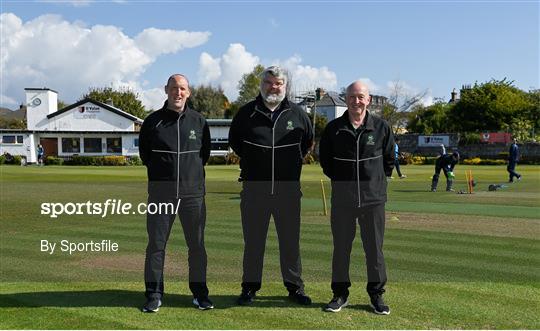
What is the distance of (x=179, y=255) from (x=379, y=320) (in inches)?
173

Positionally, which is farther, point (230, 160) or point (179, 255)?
point (230, 160)

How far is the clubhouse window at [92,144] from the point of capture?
61744 mm

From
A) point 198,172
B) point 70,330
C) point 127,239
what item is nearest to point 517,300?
point 198,172

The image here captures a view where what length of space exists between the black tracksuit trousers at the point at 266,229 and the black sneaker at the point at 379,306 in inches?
32.1

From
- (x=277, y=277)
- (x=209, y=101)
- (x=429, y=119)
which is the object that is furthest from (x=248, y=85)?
(x=277, y=277)

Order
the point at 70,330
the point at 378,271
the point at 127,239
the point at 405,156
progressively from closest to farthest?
1. the point at 70,330
2. the point at 378,271
3. the point at 127,239
4. the point at 405,156

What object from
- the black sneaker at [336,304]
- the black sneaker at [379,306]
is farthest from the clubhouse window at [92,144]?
the black sneaker at [379,306]

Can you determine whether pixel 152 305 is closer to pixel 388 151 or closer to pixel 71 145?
pixel 388 151

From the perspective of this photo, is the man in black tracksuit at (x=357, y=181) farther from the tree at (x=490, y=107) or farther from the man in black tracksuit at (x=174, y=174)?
the tree at (x=490, y=107)

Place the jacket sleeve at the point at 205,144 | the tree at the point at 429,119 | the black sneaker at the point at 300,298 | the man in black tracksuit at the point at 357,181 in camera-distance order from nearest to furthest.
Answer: the man in black tracksuit at the point at 357,181, the black sneaker at the point at 300,298, the jacket sleeve at the point at 205,144, the tree at the point at 429,119

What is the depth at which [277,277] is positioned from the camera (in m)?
7.20

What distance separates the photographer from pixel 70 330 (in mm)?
5020

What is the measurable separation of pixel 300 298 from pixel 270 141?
5.68ft

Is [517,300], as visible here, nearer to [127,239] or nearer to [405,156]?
[127,239]
